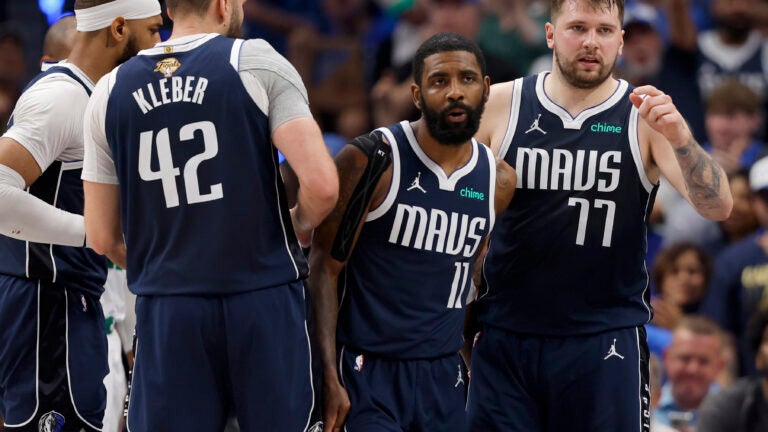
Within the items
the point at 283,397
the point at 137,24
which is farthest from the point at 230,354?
the point at 137,24

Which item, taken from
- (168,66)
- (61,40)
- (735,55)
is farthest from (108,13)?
(735,55)

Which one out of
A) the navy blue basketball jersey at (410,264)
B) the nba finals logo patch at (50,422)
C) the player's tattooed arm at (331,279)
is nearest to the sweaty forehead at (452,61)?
the navy blue basketball jersey at (410,264)

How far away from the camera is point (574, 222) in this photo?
579cm

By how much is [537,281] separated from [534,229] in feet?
0.82

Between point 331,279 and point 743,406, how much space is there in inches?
140

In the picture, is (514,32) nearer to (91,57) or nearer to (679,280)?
(679,280)

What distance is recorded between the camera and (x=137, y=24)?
5516 mm

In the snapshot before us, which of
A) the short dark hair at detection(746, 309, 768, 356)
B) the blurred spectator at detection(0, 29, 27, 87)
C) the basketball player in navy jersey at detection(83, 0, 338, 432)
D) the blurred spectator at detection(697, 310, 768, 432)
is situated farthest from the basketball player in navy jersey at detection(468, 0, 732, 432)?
the blurred spectator at detection(0, 29, 27, 87)

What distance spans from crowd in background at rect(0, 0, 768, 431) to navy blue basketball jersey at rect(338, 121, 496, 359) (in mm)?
2955

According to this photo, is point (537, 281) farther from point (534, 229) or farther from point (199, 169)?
point (199, 169)

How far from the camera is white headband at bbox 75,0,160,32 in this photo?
5430mm

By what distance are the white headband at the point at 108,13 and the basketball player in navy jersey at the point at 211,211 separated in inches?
24.0

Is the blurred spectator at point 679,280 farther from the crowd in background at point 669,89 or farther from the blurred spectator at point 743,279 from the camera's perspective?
the blurred spectator at point 743,279

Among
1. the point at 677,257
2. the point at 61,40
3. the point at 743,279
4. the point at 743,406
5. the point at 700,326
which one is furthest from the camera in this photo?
the point at 677,257
